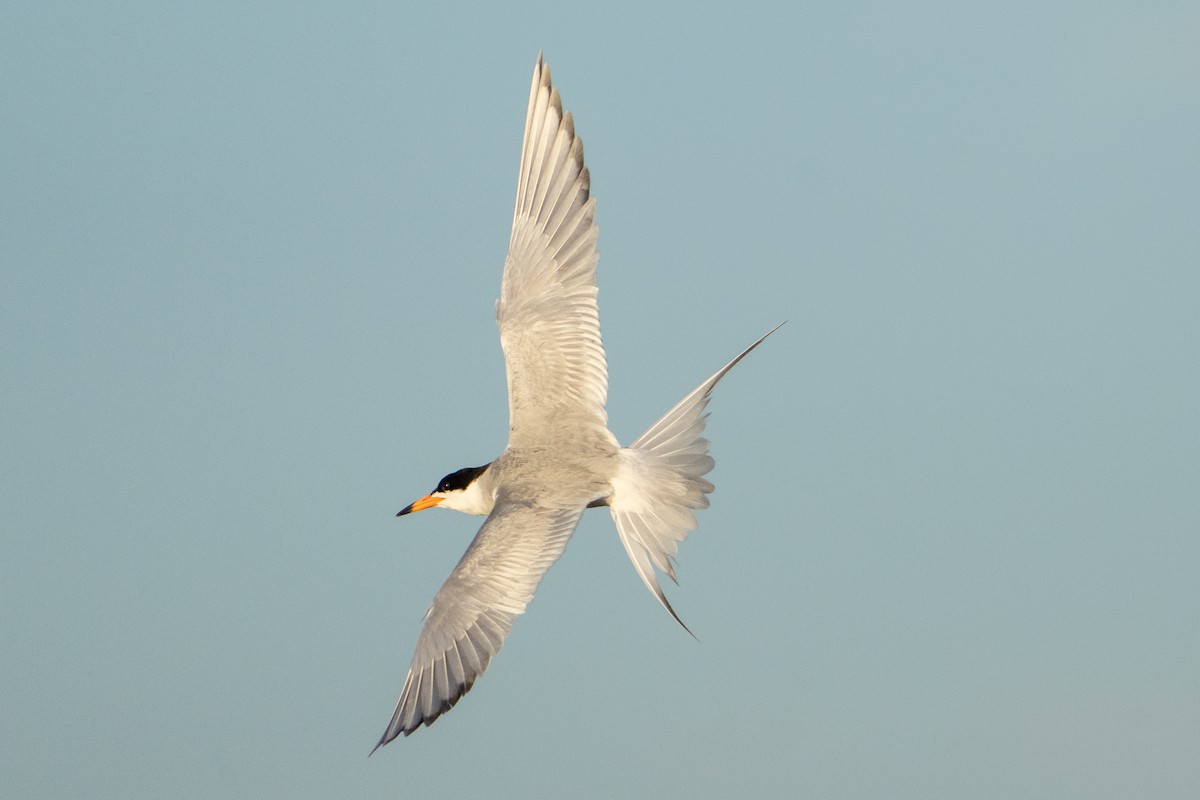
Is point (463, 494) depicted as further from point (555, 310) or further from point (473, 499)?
point (555, 310)

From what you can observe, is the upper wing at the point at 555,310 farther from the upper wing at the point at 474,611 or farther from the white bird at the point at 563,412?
the upper wing at the point at 474,611

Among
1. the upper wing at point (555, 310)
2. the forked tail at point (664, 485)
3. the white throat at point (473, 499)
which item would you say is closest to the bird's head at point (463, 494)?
the white throat at point (473, 499)

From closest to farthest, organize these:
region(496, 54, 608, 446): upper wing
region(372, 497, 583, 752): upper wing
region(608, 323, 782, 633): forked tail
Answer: region(372, 497, 583, 752): upper wing, region(608, 323, 782, 633): forked tail, region(496, 54, 608, 446): upper wing

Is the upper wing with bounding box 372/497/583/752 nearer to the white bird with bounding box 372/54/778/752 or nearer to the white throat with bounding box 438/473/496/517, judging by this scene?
the white bird with bounding box 372/54/778/752

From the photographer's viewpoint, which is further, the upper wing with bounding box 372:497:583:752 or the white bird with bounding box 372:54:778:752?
the white bird with bounding box 372:54:778:752

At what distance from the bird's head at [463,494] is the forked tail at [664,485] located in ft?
2.37

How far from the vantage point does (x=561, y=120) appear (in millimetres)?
7523

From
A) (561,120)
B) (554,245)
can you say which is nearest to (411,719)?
(554,245)

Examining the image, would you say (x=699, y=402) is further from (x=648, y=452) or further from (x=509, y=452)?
(x=509, y=452)

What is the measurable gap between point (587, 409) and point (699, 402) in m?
0.60

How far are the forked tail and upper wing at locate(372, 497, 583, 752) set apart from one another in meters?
0.52

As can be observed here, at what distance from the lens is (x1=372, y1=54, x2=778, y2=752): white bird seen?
7199mm

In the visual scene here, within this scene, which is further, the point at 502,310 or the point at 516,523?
the point at 502,310

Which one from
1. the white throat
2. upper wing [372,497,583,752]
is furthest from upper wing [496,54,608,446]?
upper wing [372,497,583,752]
